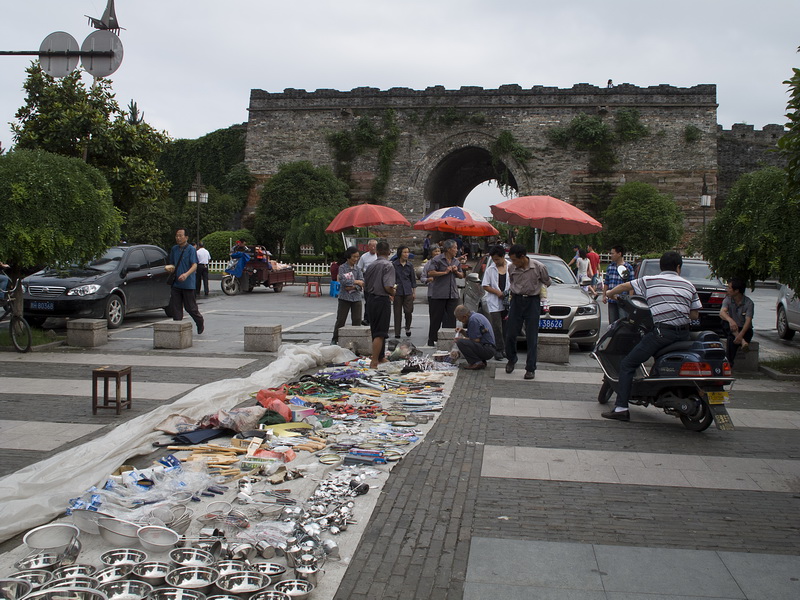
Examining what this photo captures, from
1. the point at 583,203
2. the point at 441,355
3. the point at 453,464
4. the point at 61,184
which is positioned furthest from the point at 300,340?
the point at 583,203

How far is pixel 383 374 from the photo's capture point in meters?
9.34

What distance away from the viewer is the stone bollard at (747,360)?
33.9 feet

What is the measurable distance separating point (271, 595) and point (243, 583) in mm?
220

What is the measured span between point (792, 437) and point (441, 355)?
4.76m

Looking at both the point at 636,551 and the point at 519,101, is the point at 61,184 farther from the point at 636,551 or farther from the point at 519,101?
the point at 519,101

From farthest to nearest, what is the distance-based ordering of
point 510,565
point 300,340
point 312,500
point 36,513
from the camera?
point 300,340
point 312,500
point 36,513
point 510,565

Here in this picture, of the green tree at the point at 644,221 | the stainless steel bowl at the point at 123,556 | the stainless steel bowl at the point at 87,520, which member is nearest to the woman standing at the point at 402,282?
the stainless steel bowl at the point at 87,520

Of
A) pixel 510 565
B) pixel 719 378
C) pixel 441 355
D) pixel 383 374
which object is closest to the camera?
pixel 510 565

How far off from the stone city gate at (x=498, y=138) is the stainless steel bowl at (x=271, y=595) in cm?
3317

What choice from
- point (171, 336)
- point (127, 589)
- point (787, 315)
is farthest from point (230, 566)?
point (787, 315)

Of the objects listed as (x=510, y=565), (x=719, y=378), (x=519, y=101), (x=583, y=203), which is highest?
(x=519, y=101)

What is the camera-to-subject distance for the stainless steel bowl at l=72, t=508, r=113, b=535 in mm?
4215

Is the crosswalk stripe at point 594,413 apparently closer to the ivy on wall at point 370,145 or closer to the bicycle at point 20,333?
the bicycle at point 20,333

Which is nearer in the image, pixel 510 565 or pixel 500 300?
pixel 510 565
